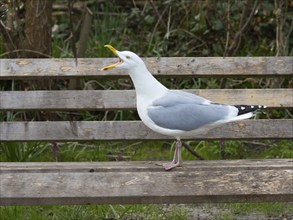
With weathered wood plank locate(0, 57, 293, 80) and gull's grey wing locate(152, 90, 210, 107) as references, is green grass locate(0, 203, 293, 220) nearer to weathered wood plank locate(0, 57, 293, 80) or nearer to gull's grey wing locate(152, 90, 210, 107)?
weathered wood plank locate(0, 57, 293, 80)

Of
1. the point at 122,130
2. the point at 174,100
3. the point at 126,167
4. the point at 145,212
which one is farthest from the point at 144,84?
the point at 145,212

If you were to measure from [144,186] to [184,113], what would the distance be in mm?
382

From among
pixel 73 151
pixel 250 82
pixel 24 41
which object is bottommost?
pixel 73 151

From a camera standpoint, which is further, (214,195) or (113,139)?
(113,139)

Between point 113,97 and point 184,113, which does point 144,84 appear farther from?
point 113,97

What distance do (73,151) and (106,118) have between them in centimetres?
43

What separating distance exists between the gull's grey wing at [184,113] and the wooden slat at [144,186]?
0.24 meters

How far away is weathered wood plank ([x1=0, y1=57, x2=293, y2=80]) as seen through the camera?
3199mm

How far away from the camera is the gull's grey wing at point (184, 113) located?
226 centimetres

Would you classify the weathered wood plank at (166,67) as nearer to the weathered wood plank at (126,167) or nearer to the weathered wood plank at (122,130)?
the weathered wood plank at (122,130)

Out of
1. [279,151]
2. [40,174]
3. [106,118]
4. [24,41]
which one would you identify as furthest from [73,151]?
[40,174]

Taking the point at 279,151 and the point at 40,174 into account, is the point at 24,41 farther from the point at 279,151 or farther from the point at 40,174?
the point at 40,174

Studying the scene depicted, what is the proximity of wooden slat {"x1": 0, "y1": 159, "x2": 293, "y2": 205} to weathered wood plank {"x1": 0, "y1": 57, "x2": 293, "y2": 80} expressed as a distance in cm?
120

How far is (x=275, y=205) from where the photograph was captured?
3.45 metres
